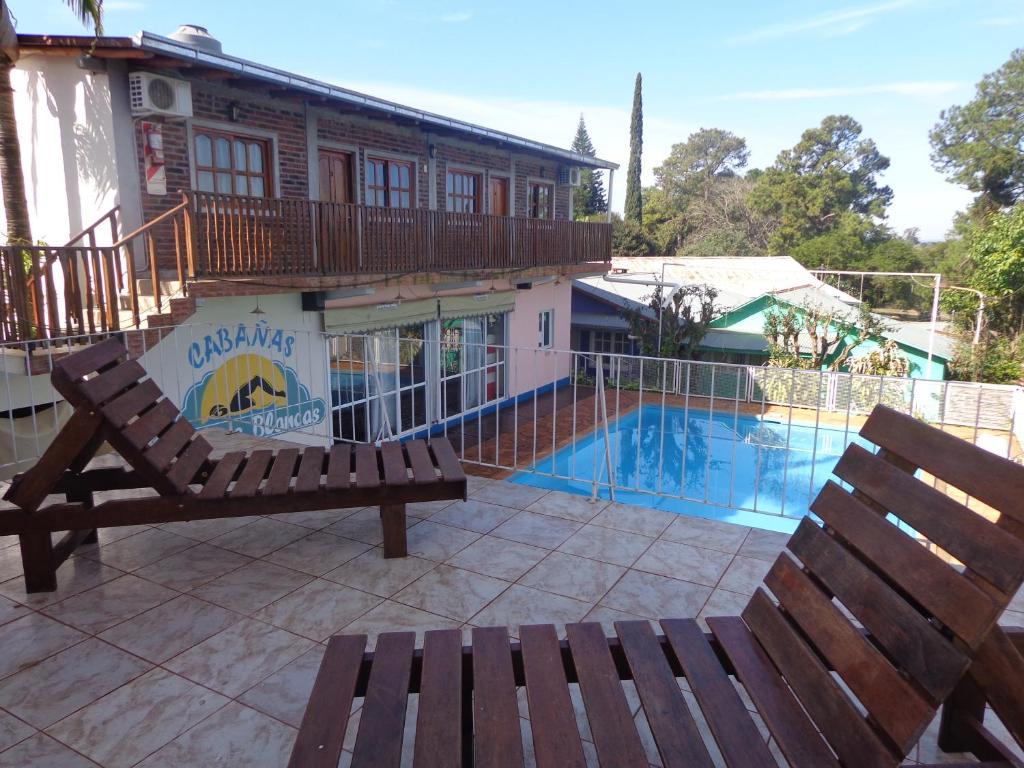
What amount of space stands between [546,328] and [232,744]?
17.0m

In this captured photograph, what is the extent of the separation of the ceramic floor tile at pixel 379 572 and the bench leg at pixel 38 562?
127 centimetres

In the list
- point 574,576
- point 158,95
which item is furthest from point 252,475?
point 158,95

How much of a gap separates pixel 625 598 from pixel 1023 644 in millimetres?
1593

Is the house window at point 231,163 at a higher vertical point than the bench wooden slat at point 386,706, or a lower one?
higher

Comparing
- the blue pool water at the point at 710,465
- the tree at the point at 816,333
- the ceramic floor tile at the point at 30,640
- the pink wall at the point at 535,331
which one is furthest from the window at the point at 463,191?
the ceramic floor tile at the point at 30,640

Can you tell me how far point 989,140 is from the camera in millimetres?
34281

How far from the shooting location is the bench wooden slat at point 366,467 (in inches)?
138

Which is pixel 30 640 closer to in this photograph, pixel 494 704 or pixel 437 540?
pixel 437 540

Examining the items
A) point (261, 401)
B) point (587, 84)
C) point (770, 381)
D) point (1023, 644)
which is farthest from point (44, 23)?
point (587, 84)

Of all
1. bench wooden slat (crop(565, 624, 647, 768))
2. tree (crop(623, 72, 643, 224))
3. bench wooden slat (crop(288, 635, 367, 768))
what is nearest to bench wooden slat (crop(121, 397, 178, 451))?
bench wooden slat (crop(288, 635, 367, 768))

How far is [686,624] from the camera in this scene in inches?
85.8

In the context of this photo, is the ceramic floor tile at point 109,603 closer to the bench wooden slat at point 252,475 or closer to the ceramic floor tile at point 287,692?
the bench wooden slat at point 252,475

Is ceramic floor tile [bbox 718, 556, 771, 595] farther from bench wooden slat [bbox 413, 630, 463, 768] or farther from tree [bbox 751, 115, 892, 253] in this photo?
tree [bbox 751, 115, 892, 253]

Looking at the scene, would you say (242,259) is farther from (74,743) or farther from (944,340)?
(944,340)
